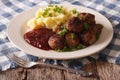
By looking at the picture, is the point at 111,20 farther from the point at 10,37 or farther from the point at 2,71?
the point at 2,71

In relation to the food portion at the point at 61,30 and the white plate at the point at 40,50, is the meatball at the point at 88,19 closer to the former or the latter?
the food portion at the point at 61,30

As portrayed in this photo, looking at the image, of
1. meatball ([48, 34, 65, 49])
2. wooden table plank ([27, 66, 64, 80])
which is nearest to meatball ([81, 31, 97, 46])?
meatball ([48, 34, 65, 49])

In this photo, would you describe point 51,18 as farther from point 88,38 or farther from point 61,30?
point 88,38

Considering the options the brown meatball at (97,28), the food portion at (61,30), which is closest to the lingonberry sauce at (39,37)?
the food portion at (61,30)

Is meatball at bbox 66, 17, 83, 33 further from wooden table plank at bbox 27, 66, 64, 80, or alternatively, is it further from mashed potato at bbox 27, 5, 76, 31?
wooden table plank at bbox 27, 66, 64, 80

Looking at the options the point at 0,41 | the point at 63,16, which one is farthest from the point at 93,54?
the point at 0,41

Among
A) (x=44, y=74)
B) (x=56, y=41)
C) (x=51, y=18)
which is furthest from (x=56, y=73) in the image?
(x=51, y=18)
